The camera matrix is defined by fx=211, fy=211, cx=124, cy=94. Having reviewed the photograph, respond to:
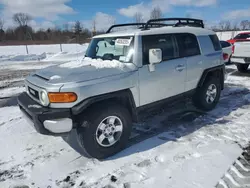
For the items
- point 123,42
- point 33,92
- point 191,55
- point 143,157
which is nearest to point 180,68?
point 191,55

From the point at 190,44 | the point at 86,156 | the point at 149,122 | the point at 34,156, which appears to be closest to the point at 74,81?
the point at 86,156

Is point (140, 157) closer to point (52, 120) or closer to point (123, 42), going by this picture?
point (52, 120)

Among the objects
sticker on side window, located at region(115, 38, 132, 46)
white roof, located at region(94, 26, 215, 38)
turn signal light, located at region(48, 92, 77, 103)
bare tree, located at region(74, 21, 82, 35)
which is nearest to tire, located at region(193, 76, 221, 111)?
white roof, located at region(94, 26, 215, 38)

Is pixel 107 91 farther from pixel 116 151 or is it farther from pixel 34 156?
pixel 34 156

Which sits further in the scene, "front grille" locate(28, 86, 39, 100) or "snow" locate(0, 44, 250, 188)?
"front grille" locate(28, 86, 39, 100)

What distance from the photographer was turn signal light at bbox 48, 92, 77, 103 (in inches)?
110

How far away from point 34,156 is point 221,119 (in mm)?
3785

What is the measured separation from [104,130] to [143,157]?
0.73 m

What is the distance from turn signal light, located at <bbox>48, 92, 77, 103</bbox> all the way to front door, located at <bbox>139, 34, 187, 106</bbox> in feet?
3.84

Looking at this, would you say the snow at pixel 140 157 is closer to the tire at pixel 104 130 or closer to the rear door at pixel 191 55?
the tire at pixel 104 130

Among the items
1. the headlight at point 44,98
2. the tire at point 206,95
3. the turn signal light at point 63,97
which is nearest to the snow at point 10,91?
the headlight at point 44,98

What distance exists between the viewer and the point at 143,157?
324 centimetres

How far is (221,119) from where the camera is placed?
460cm

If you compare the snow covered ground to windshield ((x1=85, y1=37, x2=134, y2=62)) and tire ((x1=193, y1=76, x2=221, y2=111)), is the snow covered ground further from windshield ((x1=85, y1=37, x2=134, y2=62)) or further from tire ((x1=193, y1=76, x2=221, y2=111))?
windshield ((x1=85, y1=37, x2=134, y2=62))
